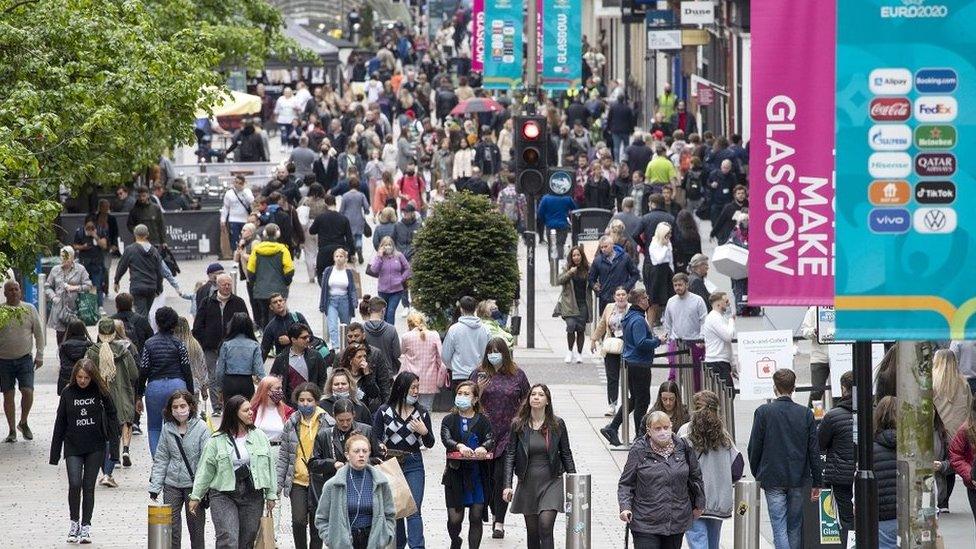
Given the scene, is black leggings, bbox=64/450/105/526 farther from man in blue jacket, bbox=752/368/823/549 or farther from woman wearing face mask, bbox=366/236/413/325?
woman wearing face mask, bbox=366/236/413/325

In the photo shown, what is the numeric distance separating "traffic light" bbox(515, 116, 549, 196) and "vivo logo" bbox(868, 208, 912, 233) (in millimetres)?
16849

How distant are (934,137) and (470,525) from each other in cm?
635

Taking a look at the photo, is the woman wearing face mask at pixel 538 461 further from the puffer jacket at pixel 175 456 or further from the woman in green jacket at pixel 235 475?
the puffer jacket at pixel 175 456

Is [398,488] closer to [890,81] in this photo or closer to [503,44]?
[890,81]

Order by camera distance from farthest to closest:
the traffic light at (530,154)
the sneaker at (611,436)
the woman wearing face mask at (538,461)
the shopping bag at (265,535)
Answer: the traffic light at (530,154), the sneaker at (611,436), the woman wearing face mask at (538,461), the shopping bag at (265,535)

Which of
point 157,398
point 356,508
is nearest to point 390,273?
point 157,398

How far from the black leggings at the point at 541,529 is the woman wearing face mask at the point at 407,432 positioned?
78cm

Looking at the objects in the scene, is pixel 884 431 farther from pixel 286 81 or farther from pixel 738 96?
pixel 286 81

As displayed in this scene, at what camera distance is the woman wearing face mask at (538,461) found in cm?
1448

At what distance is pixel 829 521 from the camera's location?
549 inches

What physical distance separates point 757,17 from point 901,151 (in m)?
1.17

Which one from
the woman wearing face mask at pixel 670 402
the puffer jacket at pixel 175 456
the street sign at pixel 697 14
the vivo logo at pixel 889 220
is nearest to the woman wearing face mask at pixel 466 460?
the woman wearing face mask at pixel 670 402

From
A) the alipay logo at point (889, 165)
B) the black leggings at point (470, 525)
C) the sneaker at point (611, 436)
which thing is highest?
the alipay logo at point (889, 165)

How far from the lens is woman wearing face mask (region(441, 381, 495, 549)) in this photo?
591 inches
